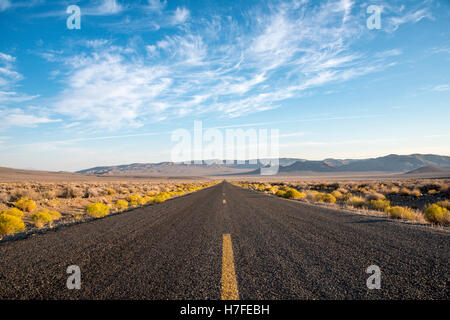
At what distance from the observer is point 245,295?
2.66m

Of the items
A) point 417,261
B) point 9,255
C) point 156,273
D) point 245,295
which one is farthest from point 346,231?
point 9,255

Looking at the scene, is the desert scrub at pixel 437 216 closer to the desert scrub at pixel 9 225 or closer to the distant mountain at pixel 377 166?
the desert scrub at pixel 9 225

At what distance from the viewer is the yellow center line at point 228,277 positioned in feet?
8.77

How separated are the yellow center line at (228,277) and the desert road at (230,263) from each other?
0.01 metres

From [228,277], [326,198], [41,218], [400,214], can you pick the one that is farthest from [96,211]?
[326,198]

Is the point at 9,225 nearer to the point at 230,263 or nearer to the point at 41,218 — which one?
the point at 41,218

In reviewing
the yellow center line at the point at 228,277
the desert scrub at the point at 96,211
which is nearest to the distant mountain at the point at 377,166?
the desert scrub at the point at 96,211

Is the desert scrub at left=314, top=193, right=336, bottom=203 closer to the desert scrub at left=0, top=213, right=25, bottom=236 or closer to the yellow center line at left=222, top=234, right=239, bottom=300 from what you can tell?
the yellow center line at left=222, top=234, right=239, bottom=300

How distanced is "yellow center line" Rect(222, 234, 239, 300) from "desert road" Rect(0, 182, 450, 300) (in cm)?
1

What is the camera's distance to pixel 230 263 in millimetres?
3719

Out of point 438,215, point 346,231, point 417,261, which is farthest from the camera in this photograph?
point 438,215
